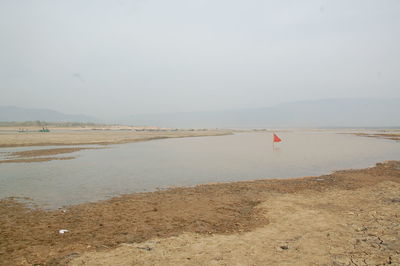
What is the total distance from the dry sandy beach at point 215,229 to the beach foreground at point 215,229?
2 centimetres

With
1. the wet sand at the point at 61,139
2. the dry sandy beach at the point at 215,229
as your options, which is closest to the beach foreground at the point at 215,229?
the dry sandy beach at the point at 215,229

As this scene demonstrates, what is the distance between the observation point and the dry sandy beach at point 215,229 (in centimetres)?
571

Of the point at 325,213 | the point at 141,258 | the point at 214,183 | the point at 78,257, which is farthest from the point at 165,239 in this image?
the point at 214,183

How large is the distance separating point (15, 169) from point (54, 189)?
24.8ft

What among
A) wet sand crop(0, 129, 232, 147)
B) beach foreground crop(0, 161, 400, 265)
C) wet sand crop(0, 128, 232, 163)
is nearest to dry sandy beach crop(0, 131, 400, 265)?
beach foreground crop(0, 161, 400, 265)

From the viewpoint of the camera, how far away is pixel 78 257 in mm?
5750

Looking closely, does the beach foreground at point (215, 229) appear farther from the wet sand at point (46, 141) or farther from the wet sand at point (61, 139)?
the wet sand at point (61, 139)

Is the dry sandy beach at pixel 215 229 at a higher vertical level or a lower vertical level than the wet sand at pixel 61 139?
lower

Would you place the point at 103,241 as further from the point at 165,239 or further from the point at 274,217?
the point at 274,217

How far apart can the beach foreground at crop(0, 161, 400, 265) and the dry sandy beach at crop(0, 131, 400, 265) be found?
0.02 meters

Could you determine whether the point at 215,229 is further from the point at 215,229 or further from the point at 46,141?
the point at 46,141

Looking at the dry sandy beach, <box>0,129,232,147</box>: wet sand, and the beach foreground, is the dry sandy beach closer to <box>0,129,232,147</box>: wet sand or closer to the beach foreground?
the beach foreground

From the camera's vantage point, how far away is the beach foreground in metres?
5.72

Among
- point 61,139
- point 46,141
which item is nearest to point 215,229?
point 46,141
